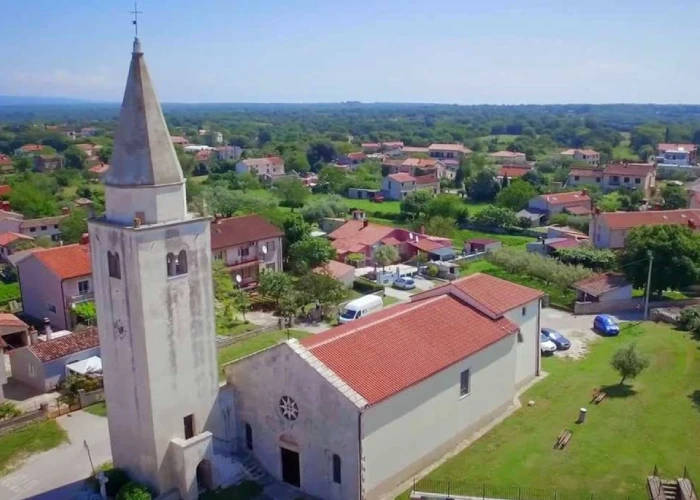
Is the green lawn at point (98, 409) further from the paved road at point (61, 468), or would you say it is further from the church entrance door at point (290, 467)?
the church entrance door at point (290, 467)

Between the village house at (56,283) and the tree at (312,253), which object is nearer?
the village house at (56,283)

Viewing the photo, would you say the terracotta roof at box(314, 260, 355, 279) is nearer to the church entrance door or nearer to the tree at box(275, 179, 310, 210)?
the church entrance door

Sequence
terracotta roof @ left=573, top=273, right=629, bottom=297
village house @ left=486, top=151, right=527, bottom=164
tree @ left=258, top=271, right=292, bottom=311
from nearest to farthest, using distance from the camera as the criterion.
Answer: terracotta roof @ left=573, top=273, right=629, bottom=297, tree @ left=258, top=271, right=292, bottom=311, village house @ left=486, top=151, right=527, bottom=164

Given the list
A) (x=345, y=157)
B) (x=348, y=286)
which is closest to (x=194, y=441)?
(x=348, y=286)

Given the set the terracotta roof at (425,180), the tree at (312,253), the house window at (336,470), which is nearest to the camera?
the house window at (336,470)

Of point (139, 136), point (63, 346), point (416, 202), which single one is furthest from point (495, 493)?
point (416, 202)

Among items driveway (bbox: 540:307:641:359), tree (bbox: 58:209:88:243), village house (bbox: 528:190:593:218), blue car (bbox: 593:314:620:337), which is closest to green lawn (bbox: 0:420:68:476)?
driveway (bbox: 540:307:641:359)

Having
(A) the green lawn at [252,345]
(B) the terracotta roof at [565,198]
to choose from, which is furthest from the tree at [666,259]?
(B) the terracotta roof at [565,198]
